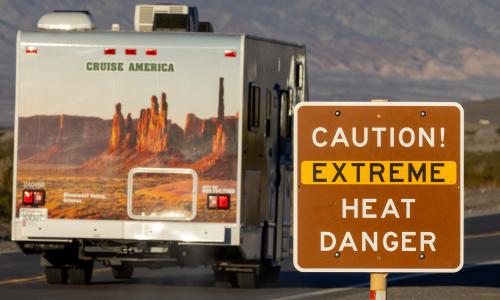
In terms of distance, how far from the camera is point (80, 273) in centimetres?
1733

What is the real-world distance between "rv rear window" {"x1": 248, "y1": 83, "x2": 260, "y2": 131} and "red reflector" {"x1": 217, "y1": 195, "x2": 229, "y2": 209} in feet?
2.56

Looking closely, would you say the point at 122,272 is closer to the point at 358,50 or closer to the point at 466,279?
the point at 466,279

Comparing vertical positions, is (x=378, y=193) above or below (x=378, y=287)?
above

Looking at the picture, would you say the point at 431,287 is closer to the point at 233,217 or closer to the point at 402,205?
the point at 233,217

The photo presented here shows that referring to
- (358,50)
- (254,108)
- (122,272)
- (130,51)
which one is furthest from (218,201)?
(358,50)

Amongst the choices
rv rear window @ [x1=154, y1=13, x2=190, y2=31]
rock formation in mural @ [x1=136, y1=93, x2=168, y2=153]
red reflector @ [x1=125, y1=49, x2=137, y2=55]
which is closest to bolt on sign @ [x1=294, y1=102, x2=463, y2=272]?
rock formation in mural @ [x1=136, y1=93, x2=168, y2=153]

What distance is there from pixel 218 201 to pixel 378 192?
921cm

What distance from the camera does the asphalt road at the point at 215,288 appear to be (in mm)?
16406

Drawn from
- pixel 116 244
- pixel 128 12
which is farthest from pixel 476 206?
pixel 128 12

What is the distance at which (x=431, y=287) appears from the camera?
Answer: 1798 centimetres

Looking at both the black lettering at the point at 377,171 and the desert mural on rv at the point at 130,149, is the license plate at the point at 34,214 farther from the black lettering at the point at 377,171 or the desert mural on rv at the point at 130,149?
the black lettering at the point at 377,171

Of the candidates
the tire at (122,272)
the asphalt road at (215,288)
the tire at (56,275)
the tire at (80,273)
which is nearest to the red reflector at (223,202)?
the asphalt road at (215,288)

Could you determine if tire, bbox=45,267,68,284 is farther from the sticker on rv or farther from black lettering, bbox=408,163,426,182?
black lettering, bbox=408,163,426,182

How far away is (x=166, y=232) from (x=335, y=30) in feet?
600
